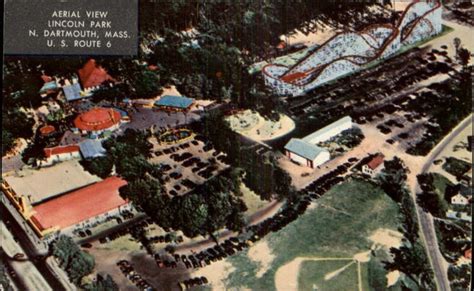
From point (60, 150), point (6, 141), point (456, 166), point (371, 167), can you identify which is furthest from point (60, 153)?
point (456, 166)

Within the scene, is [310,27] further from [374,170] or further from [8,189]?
[8,189]

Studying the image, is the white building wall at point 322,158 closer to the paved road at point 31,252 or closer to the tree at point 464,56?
the tree at point 464,56

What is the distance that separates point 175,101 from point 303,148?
25.5 feet

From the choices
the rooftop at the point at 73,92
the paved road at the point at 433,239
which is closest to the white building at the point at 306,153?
the paved road at the point at 433,239

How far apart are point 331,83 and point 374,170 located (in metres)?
8.08

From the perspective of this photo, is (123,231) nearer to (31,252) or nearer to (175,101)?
(31,252)

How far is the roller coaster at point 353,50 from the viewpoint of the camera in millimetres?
38219

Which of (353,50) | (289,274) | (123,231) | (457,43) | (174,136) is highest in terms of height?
(457,43)

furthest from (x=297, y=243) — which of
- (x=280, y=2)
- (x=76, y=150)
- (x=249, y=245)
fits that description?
(x=280, y=2)

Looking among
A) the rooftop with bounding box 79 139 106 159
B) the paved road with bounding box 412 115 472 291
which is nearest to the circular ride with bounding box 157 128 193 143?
the rooftop with bounding box 79 139 106 159

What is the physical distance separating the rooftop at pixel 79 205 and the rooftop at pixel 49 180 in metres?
0.80

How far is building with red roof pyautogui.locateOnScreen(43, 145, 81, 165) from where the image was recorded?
33.2m

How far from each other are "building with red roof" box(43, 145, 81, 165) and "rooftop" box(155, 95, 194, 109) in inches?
211

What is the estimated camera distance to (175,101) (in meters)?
36.6
